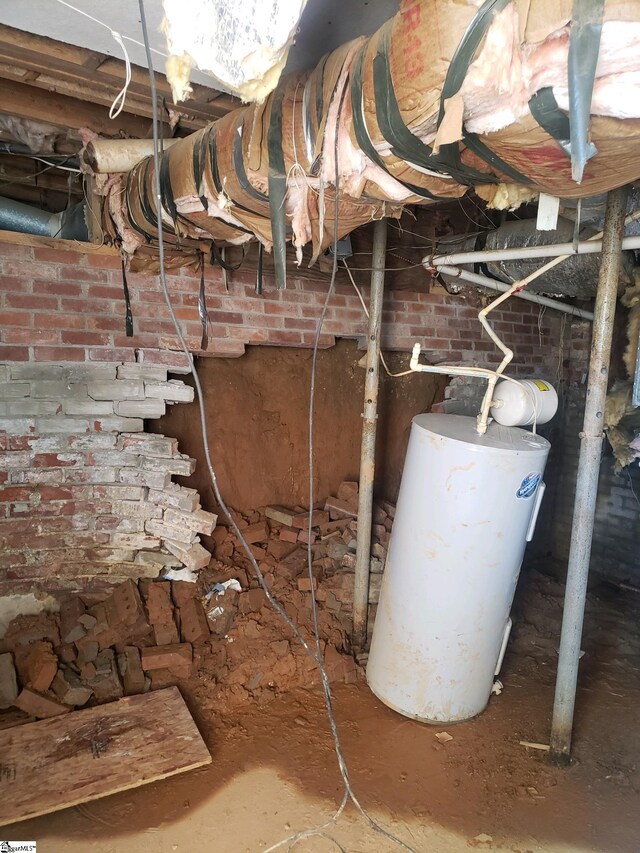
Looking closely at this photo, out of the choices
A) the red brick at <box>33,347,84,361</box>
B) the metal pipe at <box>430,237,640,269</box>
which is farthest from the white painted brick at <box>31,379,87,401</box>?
the metal pipe at <box>430,237,640,269</box>

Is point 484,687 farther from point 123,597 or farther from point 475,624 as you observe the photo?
point 123,597

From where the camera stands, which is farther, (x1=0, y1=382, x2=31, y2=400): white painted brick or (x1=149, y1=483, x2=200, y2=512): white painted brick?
(x1=149, y1=483, x2=200, y2=512): white painted brick

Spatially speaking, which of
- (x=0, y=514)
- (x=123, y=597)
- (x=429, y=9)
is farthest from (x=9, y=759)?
(x=429, y=9)

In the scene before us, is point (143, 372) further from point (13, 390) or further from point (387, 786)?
point (387, 786)

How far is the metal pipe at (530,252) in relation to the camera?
194 centimetres

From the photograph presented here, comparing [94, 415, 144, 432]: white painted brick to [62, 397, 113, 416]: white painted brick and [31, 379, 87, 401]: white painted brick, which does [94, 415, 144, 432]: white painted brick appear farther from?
[31, 379, 87, 401]: white painted brick

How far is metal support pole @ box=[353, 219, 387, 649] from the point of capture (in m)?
2.67

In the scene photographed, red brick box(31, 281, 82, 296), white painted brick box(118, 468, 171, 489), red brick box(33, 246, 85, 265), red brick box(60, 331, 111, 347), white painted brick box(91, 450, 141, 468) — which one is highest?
red brick box(33, 246, 85, 265)

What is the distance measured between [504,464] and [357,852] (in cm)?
145

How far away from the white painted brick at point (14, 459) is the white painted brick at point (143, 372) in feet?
1.83

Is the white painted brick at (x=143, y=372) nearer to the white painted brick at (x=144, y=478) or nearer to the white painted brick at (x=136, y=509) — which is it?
the white painted brick at (x=144, y=478)

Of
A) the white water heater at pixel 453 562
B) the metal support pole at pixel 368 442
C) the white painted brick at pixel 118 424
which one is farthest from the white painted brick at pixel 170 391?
the white water heater at pixel 453 562

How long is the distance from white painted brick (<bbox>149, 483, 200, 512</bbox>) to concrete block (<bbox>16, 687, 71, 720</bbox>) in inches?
37.8

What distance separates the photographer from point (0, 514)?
2516 millimetres
